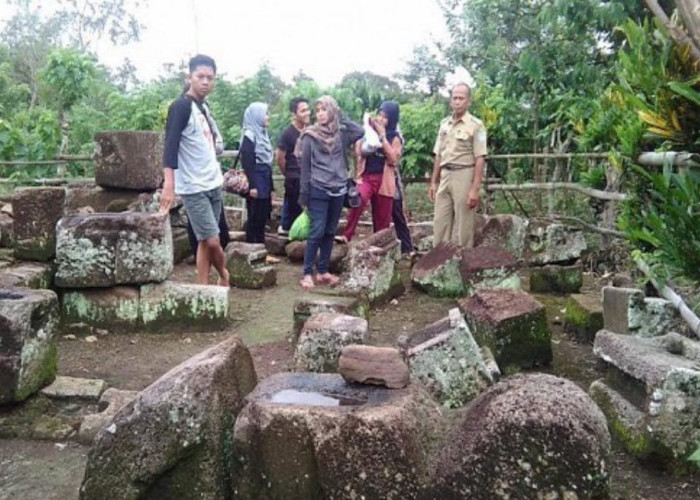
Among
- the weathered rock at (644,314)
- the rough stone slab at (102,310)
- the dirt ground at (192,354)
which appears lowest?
the dirt ground at (192,354)

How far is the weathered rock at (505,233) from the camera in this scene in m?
7.04

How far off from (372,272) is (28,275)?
236cm

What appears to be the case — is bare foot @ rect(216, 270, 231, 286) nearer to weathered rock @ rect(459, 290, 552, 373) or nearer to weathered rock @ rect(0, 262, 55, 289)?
weathered rock @ rect(0, 262, 55, 289)

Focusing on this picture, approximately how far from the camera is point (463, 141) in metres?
5.75

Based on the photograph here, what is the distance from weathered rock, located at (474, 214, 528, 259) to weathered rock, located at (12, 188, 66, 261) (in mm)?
3996

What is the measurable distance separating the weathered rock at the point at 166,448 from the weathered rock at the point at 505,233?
16.5 feet

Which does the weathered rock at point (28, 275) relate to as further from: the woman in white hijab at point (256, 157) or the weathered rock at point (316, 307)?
the woman in white hijab at point (256, 157)

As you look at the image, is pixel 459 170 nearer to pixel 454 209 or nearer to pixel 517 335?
pixel 454 209

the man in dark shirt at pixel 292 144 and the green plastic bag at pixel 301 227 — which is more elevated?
the man in dark shirt at pixel 292 144

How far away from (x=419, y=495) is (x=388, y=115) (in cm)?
482

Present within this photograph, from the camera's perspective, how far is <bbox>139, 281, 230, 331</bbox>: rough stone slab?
462 cm

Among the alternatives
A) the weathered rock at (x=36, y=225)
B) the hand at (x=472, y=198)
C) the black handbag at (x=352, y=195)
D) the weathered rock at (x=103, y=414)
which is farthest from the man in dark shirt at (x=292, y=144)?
the weathered rock at (x=103, y=414)

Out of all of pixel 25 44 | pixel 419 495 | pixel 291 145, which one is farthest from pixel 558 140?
pixel 25 44

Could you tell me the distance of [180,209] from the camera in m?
7.06
